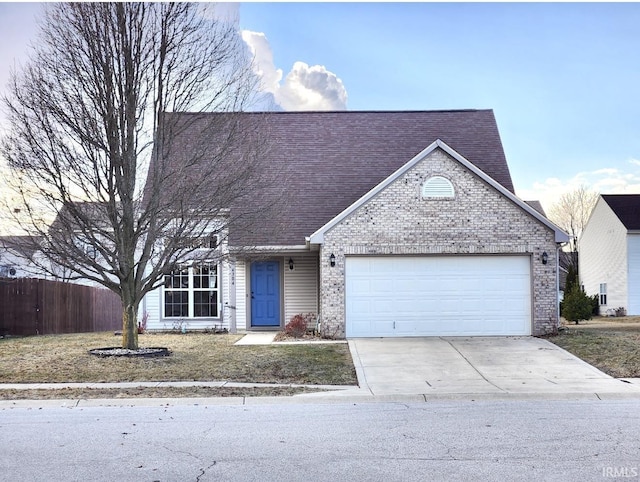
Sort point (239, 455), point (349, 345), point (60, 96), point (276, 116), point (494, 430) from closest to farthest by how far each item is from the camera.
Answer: point (239, 455) < point (494, 430) < point (60, 96) < point (349, 345) < point (276, 116)

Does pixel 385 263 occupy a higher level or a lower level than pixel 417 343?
higher

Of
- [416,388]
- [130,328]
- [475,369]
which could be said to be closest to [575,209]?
[475,369]

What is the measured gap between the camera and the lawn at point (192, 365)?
12.2 meters

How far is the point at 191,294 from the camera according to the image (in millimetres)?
20641

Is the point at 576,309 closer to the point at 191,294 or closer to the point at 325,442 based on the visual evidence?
the point at 191,294

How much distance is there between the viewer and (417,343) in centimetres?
1659

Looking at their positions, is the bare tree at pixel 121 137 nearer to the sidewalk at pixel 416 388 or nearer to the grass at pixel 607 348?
the sidewalk at pixel 416 388

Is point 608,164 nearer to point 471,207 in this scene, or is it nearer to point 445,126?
point 445,126

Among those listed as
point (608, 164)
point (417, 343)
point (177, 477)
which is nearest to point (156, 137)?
point (417, 343)

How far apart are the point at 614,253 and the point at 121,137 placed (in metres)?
30.6

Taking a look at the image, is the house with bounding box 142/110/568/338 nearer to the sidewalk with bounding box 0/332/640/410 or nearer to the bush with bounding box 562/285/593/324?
the sidewalk with bounding box 0/332/640/410

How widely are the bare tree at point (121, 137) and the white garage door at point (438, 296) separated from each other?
Result: 16.8ft

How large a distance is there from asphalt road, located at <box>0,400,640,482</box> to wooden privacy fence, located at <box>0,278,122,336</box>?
11.2 metres

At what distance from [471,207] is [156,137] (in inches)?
336
